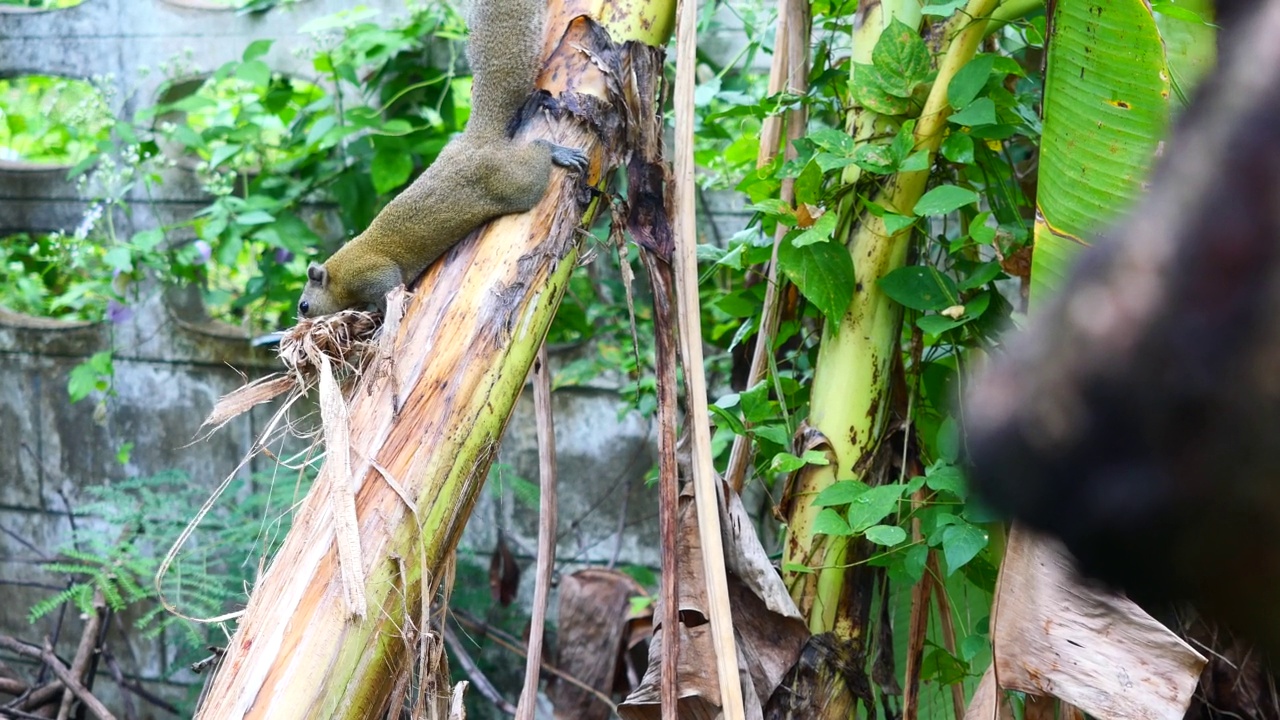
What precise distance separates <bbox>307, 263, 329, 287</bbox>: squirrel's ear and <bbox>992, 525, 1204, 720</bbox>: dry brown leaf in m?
1.85

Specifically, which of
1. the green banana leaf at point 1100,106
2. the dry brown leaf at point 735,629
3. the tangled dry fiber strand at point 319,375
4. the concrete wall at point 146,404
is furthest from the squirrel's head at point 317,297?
the green banana leaf at point 1100,106

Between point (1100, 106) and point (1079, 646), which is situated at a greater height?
point (1100, 106)

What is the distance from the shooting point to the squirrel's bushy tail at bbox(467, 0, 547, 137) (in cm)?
188

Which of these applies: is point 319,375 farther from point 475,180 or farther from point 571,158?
point 475,180

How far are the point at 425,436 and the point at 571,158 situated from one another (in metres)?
0.43

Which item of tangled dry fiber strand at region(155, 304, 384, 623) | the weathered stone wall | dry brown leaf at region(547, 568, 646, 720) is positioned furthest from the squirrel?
dry brown leaf at region(547, 568, 646, 720)

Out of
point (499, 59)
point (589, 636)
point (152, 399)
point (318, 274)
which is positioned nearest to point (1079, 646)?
point (589, 636)

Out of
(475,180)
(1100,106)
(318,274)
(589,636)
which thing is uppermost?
(1100,106)

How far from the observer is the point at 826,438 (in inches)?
57.8

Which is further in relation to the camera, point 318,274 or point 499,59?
point 318,274

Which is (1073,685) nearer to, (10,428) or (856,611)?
(856,611)

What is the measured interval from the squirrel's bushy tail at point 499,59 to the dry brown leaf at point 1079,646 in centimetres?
123

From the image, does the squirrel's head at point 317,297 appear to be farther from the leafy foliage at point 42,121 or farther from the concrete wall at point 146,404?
the leafy foliage at point 42,121

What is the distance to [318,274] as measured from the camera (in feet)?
8.10
